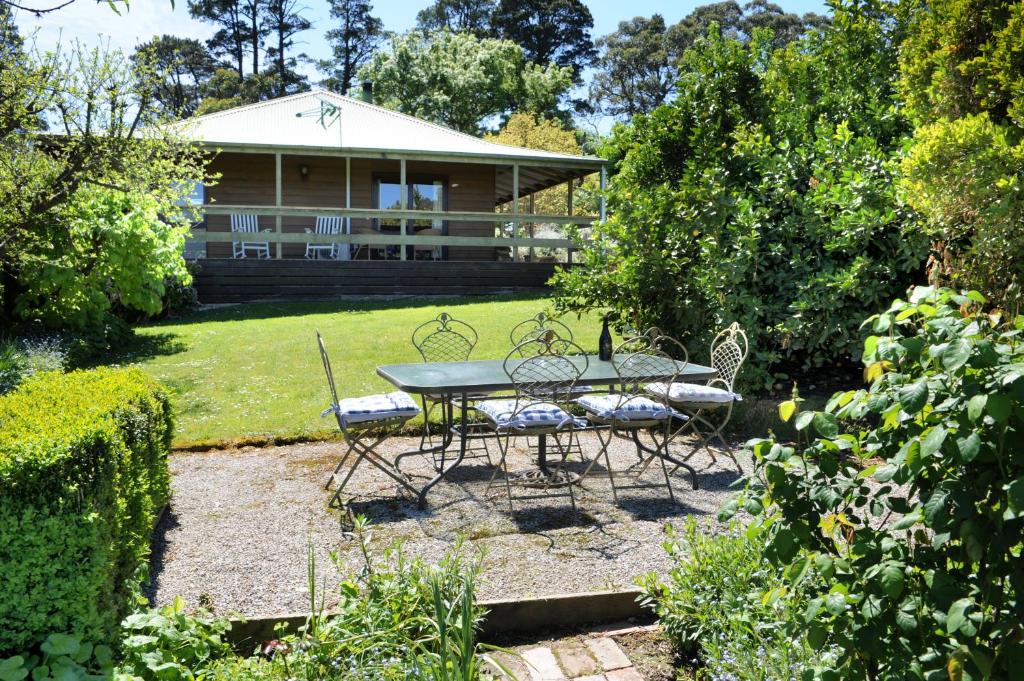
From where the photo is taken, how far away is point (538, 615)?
11.6ft

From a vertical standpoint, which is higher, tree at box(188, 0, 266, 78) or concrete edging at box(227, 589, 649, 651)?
tree at box(188, 0, 266, 78)

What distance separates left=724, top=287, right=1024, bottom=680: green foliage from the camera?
5.61 feet

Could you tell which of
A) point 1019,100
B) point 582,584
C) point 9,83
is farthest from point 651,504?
point 9,83

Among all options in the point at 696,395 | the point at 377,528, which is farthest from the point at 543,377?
the point at 377,528

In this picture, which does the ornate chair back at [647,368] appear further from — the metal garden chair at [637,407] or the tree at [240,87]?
the tree at [240,87]

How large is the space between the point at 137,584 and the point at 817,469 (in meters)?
2.69

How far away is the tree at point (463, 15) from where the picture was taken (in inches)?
1740

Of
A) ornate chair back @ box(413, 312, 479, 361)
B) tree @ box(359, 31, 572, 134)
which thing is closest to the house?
ornate chair back @ box(413, 312, 479, 361)

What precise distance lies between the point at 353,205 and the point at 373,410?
1519cm

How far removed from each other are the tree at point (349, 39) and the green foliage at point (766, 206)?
3970cm

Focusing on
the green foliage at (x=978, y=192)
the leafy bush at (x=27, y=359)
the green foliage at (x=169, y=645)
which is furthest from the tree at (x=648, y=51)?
the green foliage at (x=169, y=645)

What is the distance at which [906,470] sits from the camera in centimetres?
188

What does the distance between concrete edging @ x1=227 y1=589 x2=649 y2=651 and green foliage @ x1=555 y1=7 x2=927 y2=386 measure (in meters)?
4.26

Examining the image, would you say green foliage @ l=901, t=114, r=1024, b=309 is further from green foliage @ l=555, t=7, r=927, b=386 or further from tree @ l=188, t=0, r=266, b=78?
tree @ l=188, t=0, r=266, b=78
